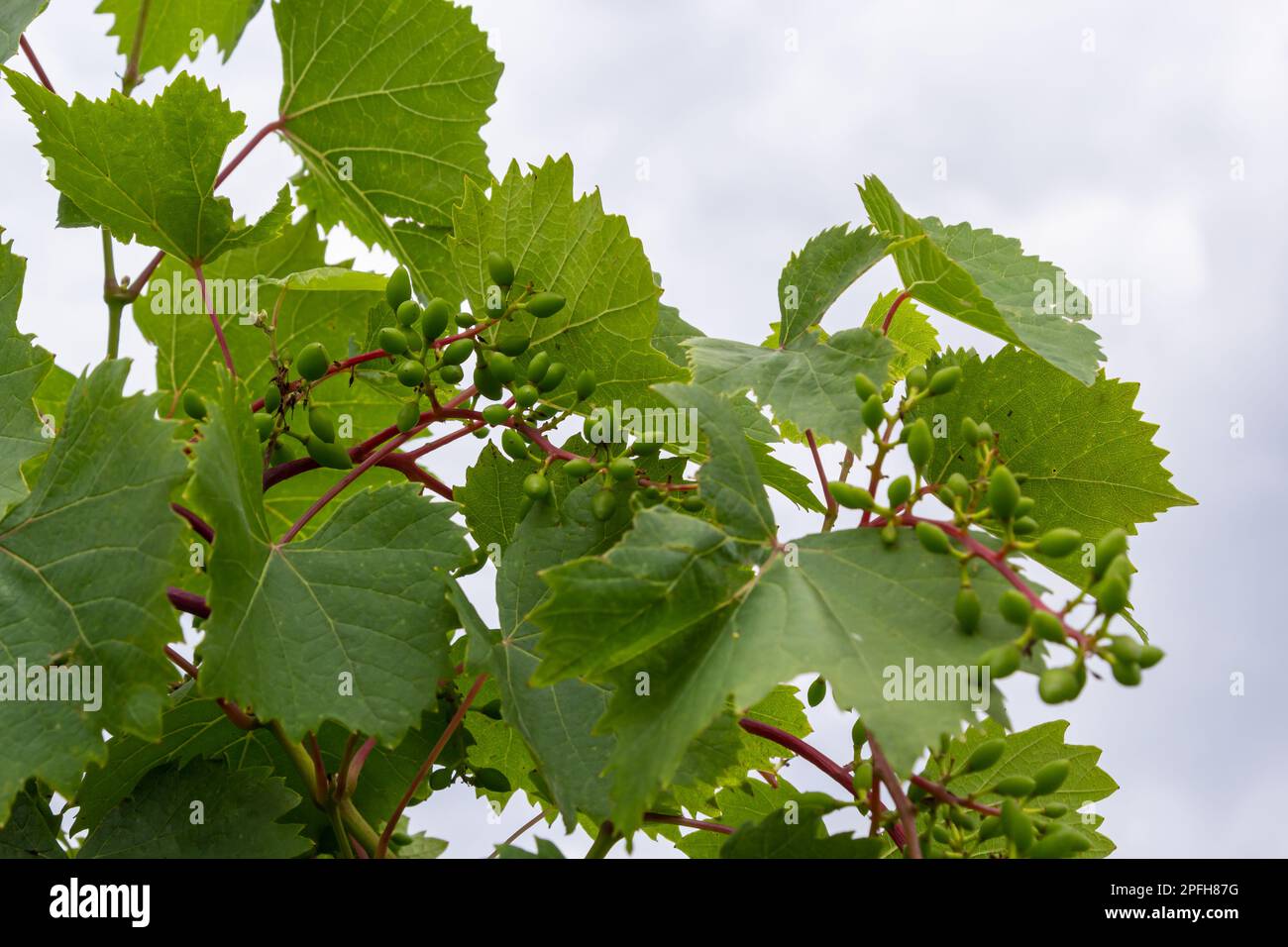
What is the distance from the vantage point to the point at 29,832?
5.06ft

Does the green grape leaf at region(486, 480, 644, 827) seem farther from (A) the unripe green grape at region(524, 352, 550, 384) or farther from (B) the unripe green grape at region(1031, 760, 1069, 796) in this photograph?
(B) the unripe green grape at region(1031, 760, 1069, 796)

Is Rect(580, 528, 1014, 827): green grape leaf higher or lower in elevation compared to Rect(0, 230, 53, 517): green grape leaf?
lower

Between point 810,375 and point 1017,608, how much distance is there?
457 millimetres

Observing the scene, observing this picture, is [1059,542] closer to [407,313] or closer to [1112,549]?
[1112,549]

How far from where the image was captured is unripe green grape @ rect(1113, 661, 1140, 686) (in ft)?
3.42

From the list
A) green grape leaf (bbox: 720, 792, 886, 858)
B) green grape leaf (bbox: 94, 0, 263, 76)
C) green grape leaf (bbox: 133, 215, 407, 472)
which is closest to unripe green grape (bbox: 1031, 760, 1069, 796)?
green grape leaf (bbox: 720, 792, 886, 858)

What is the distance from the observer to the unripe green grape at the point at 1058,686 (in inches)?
40.8

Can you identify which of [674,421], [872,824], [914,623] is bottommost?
[872,824]

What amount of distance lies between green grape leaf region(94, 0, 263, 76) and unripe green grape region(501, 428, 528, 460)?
1450mm

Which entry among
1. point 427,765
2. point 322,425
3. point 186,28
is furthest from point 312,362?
point 186,28
